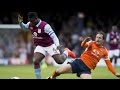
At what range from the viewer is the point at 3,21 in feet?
73.5

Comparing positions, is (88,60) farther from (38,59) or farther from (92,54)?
(38,59)

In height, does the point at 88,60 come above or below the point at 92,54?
below

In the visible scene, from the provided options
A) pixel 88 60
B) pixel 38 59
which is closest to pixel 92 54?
pixel 88 60

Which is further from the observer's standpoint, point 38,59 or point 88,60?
point 38,59

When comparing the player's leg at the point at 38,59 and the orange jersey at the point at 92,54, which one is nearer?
the orange jersey at the point at 92,54

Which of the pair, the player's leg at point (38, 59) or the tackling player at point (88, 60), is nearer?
the tackling player at point (88, 60)

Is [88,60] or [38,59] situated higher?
[88,60]

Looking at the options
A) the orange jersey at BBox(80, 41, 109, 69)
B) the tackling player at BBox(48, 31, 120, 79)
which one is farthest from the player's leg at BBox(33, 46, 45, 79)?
the orange jersey at BBox(80, 41, 109, 69)

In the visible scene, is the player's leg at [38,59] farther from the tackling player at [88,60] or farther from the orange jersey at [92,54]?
the orange jersey at [92,54]

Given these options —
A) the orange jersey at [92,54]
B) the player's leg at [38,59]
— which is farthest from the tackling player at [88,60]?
the player's leg at [38,59]

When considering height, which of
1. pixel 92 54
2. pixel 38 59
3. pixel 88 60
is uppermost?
pixel 92 54

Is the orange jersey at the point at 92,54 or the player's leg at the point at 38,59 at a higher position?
the orange jersey at the point at 92,54
